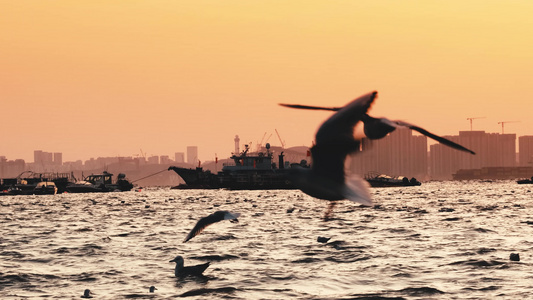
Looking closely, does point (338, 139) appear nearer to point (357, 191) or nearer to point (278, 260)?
point (357, 191)

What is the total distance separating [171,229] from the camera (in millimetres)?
68625

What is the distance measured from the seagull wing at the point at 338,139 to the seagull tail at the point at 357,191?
49 millimetres

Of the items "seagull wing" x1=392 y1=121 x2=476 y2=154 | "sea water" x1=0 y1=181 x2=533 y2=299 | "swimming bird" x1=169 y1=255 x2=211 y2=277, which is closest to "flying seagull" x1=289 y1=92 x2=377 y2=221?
"seagull wing" x1=392 y1=121 x2=476 y2=154

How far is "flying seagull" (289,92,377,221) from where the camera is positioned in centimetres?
281

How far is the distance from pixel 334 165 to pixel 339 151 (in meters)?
0.13

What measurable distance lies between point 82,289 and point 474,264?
2244 centimetres

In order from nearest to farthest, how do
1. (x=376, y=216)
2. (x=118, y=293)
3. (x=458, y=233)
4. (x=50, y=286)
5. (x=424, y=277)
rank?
(x=118, y=293)
(x=50, y=286)
(x=424, y=277)
(x=458, y=233)
(x=376, y=216)

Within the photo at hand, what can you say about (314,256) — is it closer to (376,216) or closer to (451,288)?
(451,288)

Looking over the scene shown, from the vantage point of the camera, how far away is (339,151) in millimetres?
3064

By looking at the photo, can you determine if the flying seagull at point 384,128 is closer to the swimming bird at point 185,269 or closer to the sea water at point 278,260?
the sea water at point 278,260

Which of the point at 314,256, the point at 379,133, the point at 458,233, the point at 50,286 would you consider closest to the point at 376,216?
the point at 458,233

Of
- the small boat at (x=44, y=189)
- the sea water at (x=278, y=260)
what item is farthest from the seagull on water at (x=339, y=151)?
the small boat at (x=44, y=189)

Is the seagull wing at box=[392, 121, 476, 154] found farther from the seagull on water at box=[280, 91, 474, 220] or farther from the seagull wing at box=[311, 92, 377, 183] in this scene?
the seagull wing at box=[311, 92, 377, 183]

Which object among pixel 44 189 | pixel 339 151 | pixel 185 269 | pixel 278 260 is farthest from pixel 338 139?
pixel 44 189
